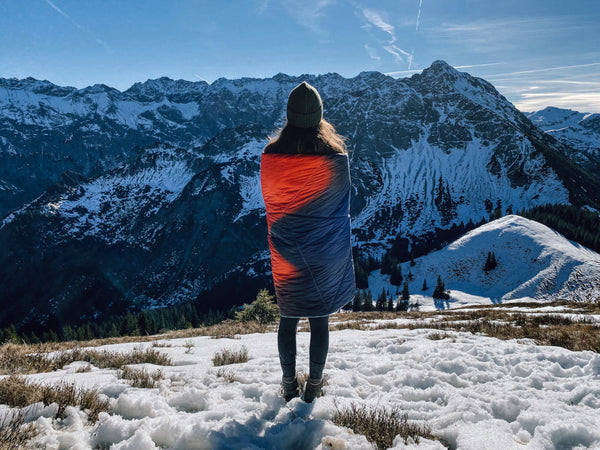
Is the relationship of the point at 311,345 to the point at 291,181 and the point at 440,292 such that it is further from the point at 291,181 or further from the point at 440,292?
the point at 440,292

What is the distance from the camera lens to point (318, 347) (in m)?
3.89

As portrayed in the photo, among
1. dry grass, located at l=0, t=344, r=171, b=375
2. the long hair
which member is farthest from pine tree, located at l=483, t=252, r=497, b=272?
the long hair

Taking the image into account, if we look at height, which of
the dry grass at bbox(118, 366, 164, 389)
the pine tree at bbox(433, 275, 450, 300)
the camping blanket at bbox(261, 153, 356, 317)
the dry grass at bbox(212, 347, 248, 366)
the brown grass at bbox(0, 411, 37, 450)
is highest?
the camping blanket at bbox(261, 153, 356, 317)

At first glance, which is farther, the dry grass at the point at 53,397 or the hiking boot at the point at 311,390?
the hiking boot at the point at 311,390

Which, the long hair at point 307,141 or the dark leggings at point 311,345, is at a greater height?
the long hair at point 307,141

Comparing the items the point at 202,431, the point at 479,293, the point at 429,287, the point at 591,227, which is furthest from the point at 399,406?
the point at 591,227

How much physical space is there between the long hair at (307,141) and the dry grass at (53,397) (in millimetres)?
3088

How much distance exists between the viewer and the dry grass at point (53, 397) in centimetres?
312

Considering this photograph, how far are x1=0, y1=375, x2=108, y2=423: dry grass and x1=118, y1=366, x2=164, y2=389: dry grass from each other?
806 mm

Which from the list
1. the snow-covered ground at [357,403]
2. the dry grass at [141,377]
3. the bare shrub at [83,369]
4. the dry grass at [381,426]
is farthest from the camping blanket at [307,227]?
the bare shrub at [83,369]

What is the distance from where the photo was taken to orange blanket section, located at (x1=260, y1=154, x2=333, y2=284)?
3.57m

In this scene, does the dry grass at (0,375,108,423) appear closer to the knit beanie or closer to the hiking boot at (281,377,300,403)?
the hiking boot at (281,377,300,403)

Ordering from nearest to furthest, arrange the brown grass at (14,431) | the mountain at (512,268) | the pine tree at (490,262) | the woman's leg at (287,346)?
the brown grass at (14,431)
the woman's leg at (287,346)
the mountain at (512,268)
the pine tree at (490,262)

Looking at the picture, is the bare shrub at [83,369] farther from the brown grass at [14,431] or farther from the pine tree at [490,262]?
the pine tree at [490,262]
